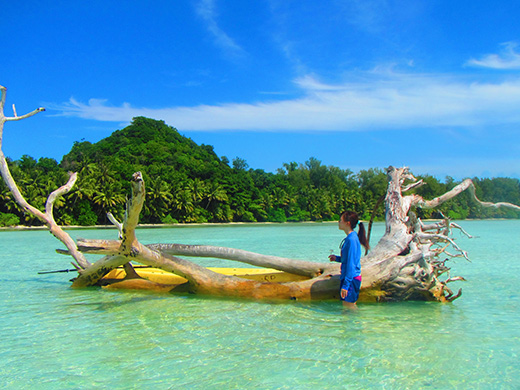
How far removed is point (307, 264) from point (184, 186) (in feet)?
160

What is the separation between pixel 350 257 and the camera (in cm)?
555

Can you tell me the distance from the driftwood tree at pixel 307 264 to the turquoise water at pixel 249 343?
0.24 metres

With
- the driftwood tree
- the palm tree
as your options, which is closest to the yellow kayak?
the driftwood tree

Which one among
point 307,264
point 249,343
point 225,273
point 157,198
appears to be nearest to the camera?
point 249,343

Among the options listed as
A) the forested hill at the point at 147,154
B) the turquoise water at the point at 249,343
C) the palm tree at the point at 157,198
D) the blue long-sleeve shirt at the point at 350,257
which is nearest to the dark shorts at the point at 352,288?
the blue long-sleeve shirt at the point at 350,257

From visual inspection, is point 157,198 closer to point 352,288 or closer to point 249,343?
point 352,288

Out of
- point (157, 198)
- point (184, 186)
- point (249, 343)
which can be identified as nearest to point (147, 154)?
point (184, 186)

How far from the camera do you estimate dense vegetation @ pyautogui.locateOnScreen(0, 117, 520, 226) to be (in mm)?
43688

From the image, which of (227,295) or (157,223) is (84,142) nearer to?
(157,223)

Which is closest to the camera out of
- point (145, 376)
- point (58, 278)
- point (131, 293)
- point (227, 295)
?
point (145, 376)

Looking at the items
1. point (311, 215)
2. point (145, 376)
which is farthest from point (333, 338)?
point (311, 215)

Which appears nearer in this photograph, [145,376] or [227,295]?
[145,376]

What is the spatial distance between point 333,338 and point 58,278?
772cm

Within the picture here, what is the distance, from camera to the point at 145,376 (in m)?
4.08
